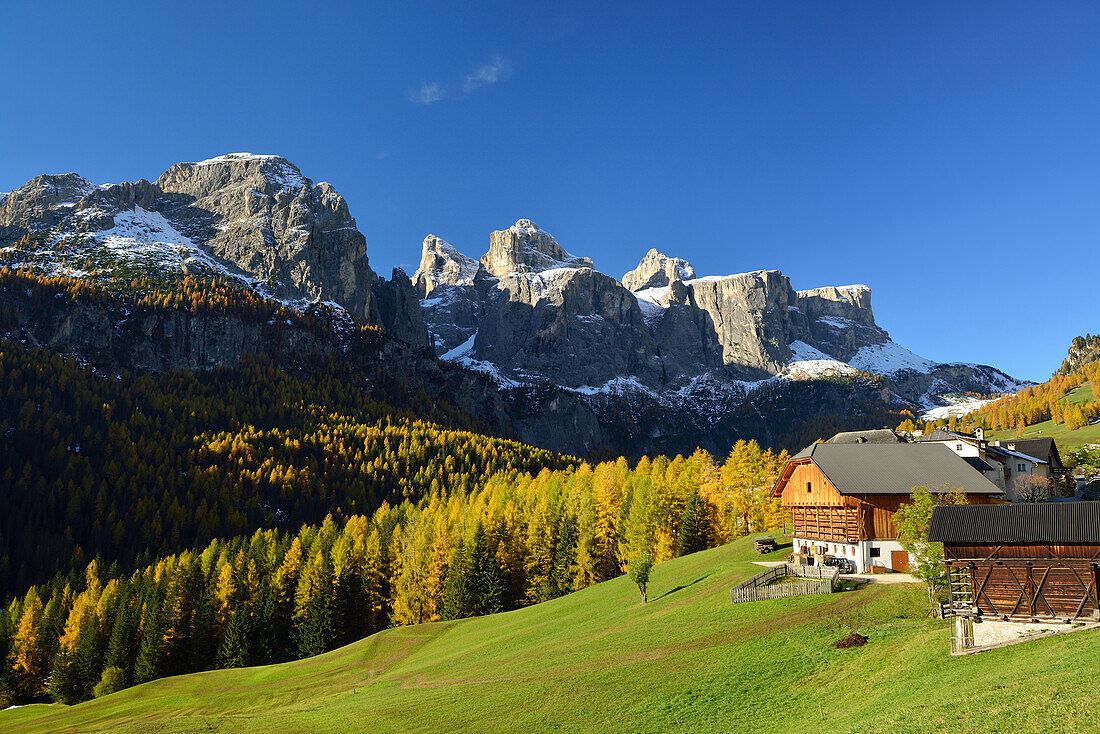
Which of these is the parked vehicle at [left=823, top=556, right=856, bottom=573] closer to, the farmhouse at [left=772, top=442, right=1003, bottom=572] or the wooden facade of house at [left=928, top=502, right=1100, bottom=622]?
the farmhouse at [left=772, top=442, right=1003, bottom=572]

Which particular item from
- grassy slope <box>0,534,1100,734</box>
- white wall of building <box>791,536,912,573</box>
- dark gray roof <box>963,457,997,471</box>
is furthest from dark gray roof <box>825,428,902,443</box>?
white wall of building <box>791,536,912,573</box>

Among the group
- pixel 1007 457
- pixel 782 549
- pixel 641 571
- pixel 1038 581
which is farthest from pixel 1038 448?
pixel 641 571

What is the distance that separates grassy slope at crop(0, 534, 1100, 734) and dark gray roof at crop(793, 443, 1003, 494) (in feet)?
34.3

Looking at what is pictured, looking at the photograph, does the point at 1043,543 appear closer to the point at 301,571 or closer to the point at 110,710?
the point at 110,710

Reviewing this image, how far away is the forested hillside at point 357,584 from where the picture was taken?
69.1 meters

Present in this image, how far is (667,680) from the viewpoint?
93.0ft

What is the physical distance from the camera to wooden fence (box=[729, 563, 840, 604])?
128 feet

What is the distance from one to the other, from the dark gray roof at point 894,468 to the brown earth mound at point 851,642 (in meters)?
19.4

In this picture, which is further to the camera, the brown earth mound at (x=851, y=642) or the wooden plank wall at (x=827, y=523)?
the wooden plank wall at (x=827, y=523)

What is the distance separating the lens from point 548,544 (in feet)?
251

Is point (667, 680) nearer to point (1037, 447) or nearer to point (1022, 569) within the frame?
point (1022, 569)

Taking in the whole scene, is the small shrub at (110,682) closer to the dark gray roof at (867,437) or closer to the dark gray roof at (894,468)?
the dark gray roof at (894,468)

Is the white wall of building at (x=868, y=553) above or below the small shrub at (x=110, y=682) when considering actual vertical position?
above

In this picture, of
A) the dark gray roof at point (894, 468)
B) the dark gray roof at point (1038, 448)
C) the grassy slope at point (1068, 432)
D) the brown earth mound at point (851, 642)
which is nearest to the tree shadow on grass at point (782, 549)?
the dark gray roof at point (894, 468)
